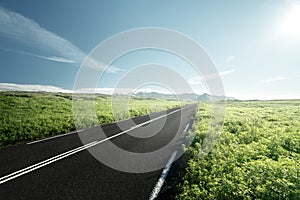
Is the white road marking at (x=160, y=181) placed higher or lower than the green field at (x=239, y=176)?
lower

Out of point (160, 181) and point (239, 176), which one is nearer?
point (239, 176)

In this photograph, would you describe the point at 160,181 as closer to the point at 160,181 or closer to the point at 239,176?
the point at 160,181

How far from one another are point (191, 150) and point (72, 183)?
4.43 m

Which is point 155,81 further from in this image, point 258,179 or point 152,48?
point 258,179

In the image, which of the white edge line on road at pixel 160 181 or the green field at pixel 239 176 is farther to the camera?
the white edge line on road at pixel 160 181

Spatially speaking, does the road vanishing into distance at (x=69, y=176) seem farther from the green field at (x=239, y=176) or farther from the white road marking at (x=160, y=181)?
the green field at (x=239, y=176)

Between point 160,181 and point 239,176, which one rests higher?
point 239,176

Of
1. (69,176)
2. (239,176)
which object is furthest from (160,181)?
(69,176)

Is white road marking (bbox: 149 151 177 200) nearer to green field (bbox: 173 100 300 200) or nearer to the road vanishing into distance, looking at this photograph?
the road vanishing into distance

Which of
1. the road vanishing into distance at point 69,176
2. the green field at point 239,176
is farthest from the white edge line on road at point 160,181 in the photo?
the green field at point 239,176

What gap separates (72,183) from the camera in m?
5.66

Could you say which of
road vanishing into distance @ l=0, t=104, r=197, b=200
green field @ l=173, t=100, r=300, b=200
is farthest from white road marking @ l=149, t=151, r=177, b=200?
green field @ l=173, t=100, r=300, b=200

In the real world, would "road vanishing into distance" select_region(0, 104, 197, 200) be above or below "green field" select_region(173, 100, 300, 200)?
below

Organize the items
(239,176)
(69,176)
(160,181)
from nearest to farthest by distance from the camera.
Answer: (239,176)
(160,181)
(69,176)
